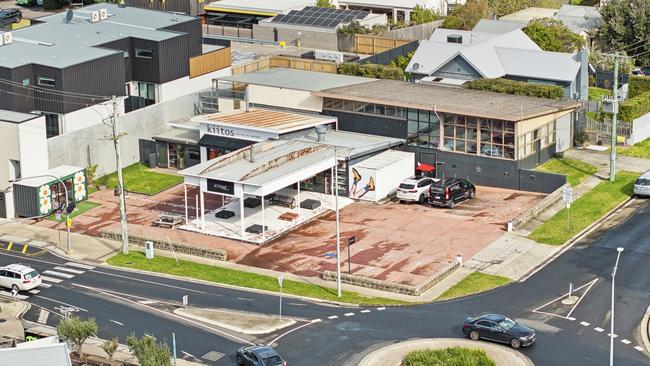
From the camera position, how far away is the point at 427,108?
10219 cm

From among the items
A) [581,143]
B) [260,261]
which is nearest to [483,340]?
[260,261]

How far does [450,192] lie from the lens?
96188 mm

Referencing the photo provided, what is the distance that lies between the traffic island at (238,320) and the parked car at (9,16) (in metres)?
86.7

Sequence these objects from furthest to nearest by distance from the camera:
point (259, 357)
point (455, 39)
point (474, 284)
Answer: point (455, 39)
point (474, 284)
point (259, 357)

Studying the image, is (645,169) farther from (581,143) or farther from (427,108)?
(427,108)

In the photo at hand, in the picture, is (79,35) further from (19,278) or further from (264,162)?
(19,278)

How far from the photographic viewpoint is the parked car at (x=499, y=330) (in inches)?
2768

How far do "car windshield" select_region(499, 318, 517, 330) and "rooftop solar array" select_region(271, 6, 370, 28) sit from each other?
74.3 meters

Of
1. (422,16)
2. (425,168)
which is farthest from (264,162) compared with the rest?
(422,16)

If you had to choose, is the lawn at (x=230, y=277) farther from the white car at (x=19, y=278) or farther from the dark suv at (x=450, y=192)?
the dark suv at (x=450, y=192)

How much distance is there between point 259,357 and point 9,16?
99.6 m

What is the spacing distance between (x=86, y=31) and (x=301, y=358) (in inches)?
2291

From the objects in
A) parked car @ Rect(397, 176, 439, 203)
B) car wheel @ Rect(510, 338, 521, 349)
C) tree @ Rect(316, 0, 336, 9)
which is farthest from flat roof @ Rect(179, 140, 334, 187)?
tree @ Rect(316, 0, 336, 9)

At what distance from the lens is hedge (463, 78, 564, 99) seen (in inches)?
4368
